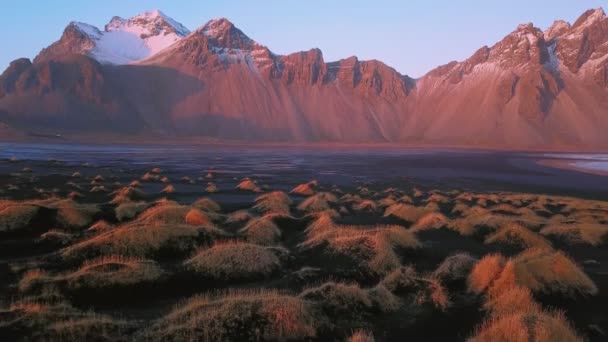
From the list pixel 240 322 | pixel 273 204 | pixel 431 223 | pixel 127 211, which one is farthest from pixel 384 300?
pixel 273 204

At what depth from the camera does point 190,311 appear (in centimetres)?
928

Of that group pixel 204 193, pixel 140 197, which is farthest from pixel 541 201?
pixel 140 197

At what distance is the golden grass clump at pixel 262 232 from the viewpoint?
61.3 feet

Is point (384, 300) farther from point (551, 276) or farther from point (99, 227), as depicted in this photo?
point (99, 227)

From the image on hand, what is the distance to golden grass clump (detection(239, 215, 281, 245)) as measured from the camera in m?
18.7

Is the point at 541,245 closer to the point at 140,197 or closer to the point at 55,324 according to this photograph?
the point at 55,324

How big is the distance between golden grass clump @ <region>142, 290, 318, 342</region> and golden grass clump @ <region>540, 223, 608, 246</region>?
1621 cm

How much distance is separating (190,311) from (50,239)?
1187cm

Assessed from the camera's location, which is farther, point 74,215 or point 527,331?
point 74,215

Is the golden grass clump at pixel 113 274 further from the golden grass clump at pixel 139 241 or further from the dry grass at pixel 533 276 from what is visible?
the dry grass at pixel 533 276

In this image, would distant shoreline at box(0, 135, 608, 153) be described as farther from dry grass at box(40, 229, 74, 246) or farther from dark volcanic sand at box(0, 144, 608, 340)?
dry grass at box(40, 229, 74, 246)

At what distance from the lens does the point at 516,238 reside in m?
19.2

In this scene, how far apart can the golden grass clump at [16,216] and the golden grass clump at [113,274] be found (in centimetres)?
847

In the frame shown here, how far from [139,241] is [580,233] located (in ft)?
65.7
